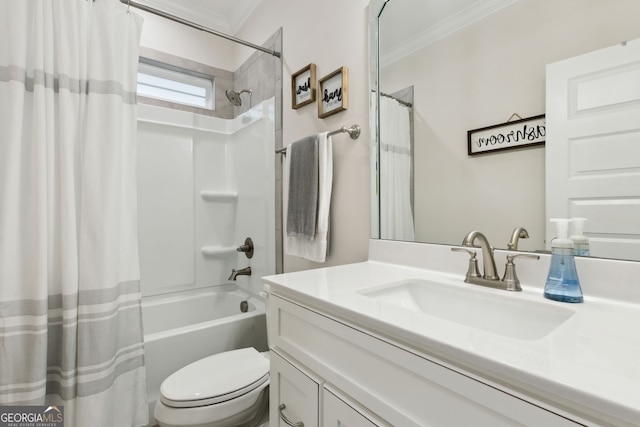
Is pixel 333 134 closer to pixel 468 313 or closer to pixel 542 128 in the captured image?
pixel 542 128

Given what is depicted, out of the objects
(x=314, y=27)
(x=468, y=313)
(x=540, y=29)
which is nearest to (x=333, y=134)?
(x=314, y=27)

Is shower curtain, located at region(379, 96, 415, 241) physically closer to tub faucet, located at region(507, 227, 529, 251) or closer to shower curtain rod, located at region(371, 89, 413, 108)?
shower curtain rod, located at region(371, 89, 413, 108)

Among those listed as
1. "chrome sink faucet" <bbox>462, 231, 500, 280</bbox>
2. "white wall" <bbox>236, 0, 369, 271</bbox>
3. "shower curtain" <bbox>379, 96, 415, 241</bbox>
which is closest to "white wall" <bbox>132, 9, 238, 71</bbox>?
"white wall" <bbox>236, 0, 369, 271</bbox>

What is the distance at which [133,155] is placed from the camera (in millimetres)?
1213

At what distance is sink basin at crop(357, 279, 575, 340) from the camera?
25.6 inches

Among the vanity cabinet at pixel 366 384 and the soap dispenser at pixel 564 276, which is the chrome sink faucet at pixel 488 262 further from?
the vanity cabinet at pixel 366 384

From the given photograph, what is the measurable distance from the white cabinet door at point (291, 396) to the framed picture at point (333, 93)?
107 centimetres

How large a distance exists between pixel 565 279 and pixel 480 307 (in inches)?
7.7

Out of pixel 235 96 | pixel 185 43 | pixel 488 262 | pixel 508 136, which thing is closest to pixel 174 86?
pixel 185 43

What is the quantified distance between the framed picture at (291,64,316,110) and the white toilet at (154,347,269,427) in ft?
4.29

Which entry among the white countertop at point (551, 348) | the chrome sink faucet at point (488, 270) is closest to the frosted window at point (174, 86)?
the white countertop at point (551, 348)

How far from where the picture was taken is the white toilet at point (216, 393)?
106cm

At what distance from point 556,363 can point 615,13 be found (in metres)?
0.83

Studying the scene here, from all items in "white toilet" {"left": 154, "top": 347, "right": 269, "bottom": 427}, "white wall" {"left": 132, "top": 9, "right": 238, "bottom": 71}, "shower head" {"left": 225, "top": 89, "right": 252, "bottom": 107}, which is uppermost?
"white wall" {"left": 132, "top": 9, "right": 238, "bottom": 71}
